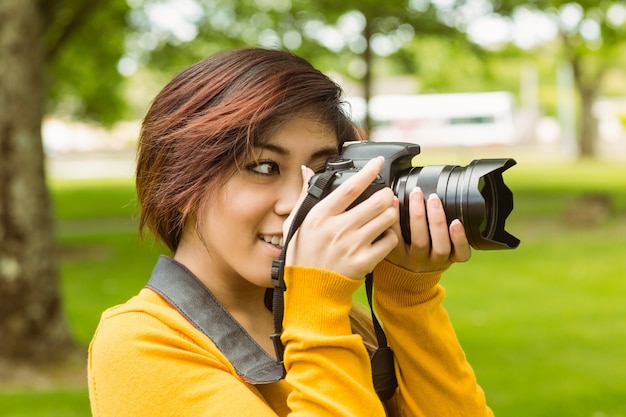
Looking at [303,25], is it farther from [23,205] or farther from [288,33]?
[23,205]

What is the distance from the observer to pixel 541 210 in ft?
52.4

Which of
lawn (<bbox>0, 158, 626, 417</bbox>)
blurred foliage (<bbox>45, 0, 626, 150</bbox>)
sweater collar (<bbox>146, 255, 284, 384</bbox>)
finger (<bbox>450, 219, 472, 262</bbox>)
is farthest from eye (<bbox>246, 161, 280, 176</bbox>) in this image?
blurred foliage (<bbox>45, 0, 626, 150</bbox>)

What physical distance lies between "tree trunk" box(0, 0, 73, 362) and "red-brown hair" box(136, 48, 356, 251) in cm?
490

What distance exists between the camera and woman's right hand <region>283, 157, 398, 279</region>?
142 centimetres

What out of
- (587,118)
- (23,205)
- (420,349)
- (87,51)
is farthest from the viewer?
(587,118)

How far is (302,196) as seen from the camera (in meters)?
1.48

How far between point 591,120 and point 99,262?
1000 inches

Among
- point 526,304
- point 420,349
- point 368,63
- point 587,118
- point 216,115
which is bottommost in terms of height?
point 587,118

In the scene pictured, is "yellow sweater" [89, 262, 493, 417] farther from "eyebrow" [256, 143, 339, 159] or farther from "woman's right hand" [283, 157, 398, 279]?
"eyebrow" [256, 143, 339, 159]

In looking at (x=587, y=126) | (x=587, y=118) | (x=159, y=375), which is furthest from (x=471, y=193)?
(x=587, y=126)

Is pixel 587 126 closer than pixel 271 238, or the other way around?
Result: pixel 271 238

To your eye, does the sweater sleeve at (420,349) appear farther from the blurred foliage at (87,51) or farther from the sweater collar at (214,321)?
the blurred foliage at (87,51)

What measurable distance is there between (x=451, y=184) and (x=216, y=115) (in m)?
0.40

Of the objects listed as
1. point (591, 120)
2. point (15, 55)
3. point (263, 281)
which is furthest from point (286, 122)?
→ point (591, 120)
